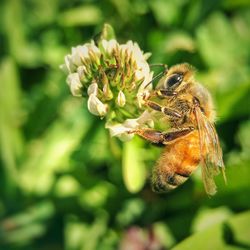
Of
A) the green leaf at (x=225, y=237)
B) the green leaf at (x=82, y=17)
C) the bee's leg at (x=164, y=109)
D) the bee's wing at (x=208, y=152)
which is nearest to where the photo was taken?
the bee's wing at (x=208, y=152)

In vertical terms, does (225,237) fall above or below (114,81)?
below

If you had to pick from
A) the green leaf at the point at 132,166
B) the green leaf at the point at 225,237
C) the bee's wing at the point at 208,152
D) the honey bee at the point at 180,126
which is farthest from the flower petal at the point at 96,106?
the green leaf at the point at 225,237

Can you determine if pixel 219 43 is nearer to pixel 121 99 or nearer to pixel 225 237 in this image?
pixel 225 237

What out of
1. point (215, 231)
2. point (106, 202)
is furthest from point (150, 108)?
point (106, 202)

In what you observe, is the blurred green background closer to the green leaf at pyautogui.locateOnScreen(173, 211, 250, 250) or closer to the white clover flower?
the green leaf at pyautogui.locateOnScreen(173, 211, 250, 250)

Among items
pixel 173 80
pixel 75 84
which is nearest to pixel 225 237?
pixel 173 80

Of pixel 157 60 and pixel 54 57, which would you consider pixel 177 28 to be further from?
pixel 54 57

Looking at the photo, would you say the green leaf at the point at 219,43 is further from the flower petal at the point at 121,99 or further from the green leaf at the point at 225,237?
the flower petal at the point at 121,99
